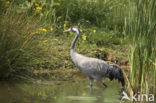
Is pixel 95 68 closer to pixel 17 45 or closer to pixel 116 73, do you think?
pixel 116 73

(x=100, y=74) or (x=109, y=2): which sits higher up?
(x=109, y=2)

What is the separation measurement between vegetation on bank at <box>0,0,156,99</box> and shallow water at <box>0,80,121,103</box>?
0.43m

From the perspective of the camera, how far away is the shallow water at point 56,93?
5.20 meters

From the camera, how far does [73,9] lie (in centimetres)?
1031

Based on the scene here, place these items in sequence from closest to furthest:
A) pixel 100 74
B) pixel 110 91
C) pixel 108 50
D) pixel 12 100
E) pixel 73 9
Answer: pixel 12 100 → pixel 110 91 → pixel 100 74 → pixel 108 50 → pixel 73 9

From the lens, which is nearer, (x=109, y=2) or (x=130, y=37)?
(x=130, y=37)

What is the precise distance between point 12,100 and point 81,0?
20.7 feet

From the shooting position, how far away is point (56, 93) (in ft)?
18.6

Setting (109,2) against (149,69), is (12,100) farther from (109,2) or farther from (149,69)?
(109,2)

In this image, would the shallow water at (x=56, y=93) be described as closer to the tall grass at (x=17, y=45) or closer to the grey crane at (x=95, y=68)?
the grey crane at (x=95, y=68)

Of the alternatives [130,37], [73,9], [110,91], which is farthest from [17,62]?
[73,9]

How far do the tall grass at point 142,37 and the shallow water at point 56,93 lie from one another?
1.93 feet

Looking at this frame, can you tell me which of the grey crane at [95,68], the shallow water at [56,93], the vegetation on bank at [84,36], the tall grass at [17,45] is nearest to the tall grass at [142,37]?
the vegetation on bank at [84,36]

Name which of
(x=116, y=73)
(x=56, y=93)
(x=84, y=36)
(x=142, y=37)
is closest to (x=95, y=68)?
(x=116, y=73)
